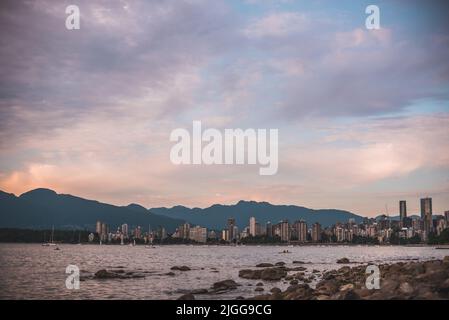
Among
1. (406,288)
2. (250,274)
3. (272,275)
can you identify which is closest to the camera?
(406,288)

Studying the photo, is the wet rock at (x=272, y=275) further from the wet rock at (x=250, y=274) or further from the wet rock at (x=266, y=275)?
the wet rock at (x=250, y=274)

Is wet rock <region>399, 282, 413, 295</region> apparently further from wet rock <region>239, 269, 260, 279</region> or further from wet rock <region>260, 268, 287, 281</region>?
wet rock <region>239, 269, 260, 279</region>

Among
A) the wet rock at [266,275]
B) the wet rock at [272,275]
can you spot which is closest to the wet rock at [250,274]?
the wet rock at [266,275]

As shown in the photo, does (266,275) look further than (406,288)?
Yes

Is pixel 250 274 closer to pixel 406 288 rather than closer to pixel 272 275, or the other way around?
pixel 272 275

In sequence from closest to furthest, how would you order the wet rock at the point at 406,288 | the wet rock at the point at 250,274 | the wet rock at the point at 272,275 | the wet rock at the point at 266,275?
the wet rock at the point at 406,288
the wet rock at the point at 272,275
the wet rock at the point at 266,275
the wet rock at the point at 250,274

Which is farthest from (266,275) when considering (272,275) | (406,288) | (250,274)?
(406,288)

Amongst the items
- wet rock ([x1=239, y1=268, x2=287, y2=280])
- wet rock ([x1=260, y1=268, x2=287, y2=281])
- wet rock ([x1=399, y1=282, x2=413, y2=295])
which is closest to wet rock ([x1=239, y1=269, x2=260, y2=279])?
wet rock ([x1=239, y1=268, x2=287, y2=280])

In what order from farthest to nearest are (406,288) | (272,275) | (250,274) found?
(250,274)
(272,275)
(406,288)
